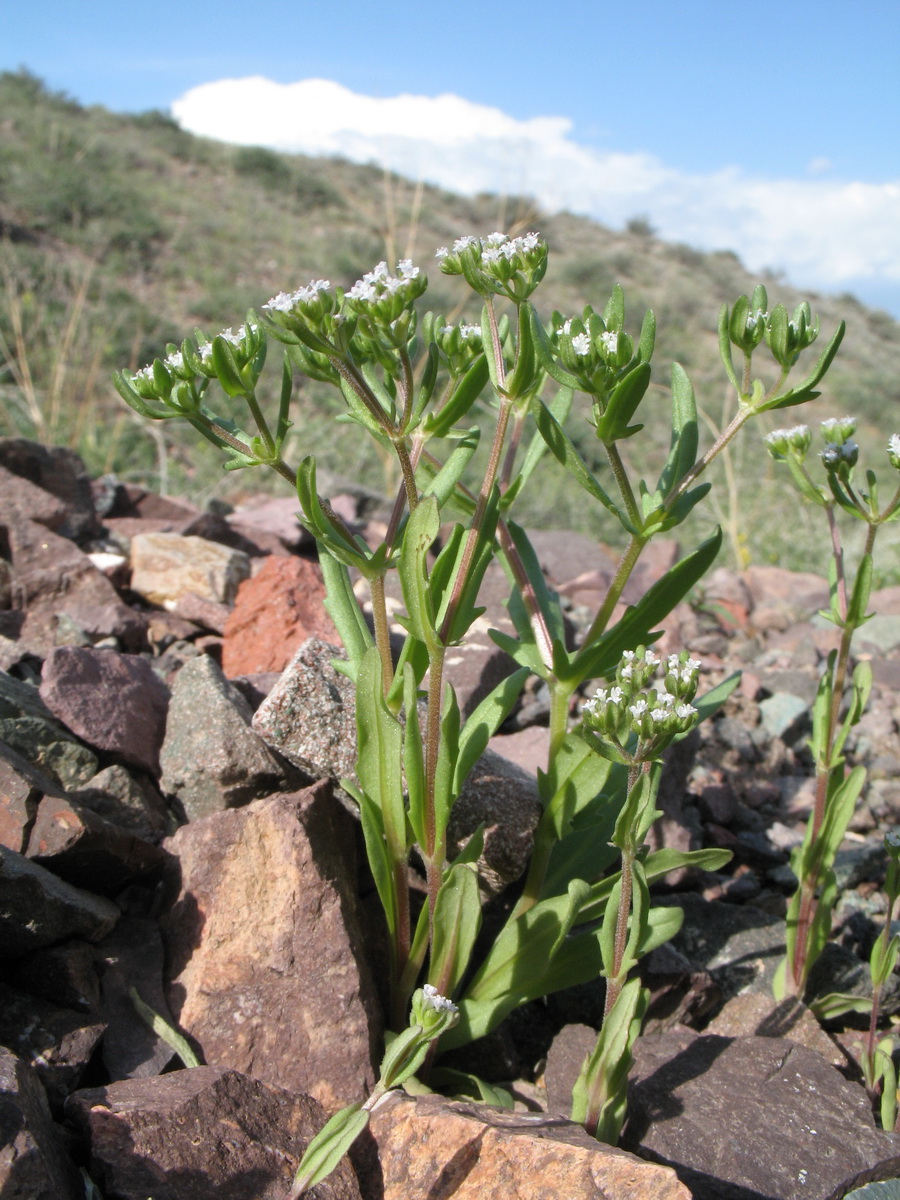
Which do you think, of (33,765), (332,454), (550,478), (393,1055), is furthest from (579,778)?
(550,478)

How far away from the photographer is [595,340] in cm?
211

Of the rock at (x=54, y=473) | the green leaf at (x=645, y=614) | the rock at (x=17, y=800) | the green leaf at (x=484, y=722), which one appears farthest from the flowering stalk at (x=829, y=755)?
the rock at (x=54, y=473)

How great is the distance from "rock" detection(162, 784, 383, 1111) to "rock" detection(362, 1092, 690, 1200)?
0.31 meters

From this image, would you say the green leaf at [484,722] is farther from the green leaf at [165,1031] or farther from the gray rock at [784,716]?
the gray rock at [784,716]

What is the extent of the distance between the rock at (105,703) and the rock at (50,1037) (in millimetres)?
883

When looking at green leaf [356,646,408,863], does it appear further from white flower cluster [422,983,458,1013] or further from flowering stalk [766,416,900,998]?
flowering stalk [766,416,900,998]

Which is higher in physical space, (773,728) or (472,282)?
(472,282)

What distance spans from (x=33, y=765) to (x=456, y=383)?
1.69 meters

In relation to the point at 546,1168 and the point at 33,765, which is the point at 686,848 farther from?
the point at 33,765

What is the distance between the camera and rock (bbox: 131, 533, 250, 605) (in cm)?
455

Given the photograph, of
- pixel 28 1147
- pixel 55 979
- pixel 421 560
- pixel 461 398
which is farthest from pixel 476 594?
pixel 28 1147

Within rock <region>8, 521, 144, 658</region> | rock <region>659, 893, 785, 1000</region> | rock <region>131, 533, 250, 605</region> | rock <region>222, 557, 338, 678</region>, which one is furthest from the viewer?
rock <region>131, 533, 250, 605</region>

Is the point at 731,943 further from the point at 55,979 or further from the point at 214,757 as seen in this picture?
the point at 55,979

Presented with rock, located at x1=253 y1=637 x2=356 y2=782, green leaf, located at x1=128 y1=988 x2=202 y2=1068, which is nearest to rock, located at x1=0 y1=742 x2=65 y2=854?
green leaf, located at x1=128 y1=988 x2=202 y2=1068
